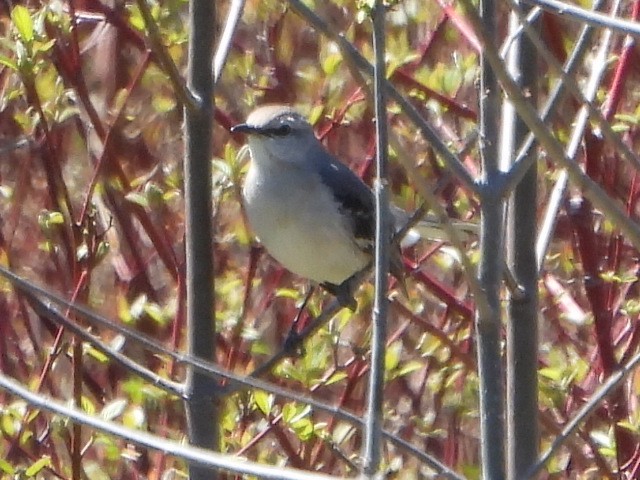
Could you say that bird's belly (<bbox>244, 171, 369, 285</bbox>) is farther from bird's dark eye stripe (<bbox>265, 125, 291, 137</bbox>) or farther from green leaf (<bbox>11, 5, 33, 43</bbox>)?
green leaf (<bbox>11, 5, 33, 43</bbox>)

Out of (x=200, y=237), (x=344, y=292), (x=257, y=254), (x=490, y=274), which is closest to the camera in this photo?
(x=490, y=274)

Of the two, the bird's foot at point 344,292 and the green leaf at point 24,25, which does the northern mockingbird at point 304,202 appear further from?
the green leaf at point 24,25

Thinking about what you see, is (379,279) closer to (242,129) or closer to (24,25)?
(24,25)

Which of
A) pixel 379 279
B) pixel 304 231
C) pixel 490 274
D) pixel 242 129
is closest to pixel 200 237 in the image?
pixel 490 274

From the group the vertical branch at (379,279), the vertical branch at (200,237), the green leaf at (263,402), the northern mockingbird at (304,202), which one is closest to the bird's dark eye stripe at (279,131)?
the northern mockingbird at (304,202)

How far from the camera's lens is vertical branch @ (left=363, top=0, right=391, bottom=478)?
1703mm

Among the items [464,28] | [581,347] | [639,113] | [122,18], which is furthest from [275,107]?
[581,347]

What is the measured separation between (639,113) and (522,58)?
48.0 inches

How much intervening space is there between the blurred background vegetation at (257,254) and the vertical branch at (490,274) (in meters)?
1.17

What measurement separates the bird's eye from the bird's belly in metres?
0.16

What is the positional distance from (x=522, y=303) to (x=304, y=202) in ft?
4.79

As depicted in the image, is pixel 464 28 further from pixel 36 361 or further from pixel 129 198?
pixel 36 361

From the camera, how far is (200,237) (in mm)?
2592

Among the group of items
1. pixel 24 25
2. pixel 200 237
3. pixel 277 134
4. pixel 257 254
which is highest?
pixel 24 25
